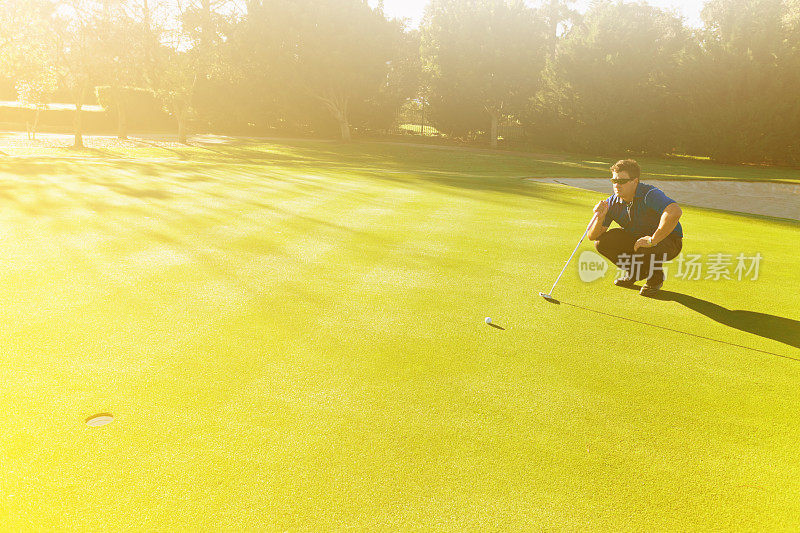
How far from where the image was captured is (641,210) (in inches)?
268

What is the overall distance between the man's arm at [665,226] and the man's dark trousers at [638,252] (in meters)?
0.62

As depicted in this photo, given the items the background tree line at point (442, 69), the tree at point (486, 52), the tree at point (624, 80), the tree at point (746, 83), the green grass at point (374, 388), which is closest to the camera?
the green grass at point (374, 388)

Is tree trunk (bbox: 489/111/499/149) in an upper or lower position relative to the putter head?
upper

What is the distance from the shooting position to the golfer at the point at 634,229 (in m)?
6.61

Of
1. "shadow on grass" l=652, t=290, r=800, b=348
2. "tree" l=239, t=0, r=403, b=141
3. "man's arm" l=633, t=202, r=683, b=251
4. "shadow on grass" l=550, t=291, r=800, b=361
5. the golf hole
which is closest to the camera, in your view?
the golf hole

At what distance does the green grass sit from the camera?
9.71ft

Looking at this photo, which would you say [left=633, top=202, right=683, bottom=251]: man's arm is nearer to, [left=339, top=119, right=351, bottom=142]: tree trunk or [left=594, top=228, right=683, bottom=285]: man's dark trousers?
[left=594, top=228, right=683, bottom=285]: man's dark trousers

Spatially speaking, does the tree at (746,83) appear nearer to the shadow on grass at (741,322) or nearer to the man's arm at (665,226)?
the shadow on grass at (741,322)

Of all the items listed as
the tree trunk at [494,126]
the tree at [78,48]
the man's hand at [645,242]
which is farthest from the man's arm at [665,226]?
the tree trunk at [494,126]

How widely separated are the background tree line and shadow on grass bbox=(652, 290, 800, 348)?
31.2m

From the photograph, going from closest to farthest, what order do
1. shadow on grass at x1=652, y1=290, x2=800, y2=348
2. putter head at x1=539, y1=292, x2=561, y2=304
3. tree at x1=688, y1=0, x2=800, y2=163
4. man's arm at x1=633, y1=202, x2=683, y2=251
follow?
shadow on grass at x1=652, y1=290, x2=800, y2=348
man's arm at x1=633, y1=202, x2=683, y2=251
putter head at x1=539, y1=292, x2=561, y2=304
tree at x1=688, y1=0, x2=800, y2=163

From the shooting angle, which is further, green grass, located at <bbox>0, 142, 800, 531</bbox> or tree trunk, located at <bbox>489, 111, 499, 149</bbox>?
tree trunk, located at <bbox>489, 111, 499, 149</bbox>

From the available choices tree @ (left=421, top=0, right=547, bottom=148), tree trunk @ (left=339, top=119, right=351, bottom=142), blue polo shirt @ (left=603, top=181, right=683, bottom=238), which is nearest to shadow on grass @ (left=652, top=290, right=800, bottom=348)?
blue polo shirt @ (left=603, top=181, right=683, bottom=238)

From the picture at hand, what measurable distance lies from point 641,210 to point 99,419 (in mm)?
6306
